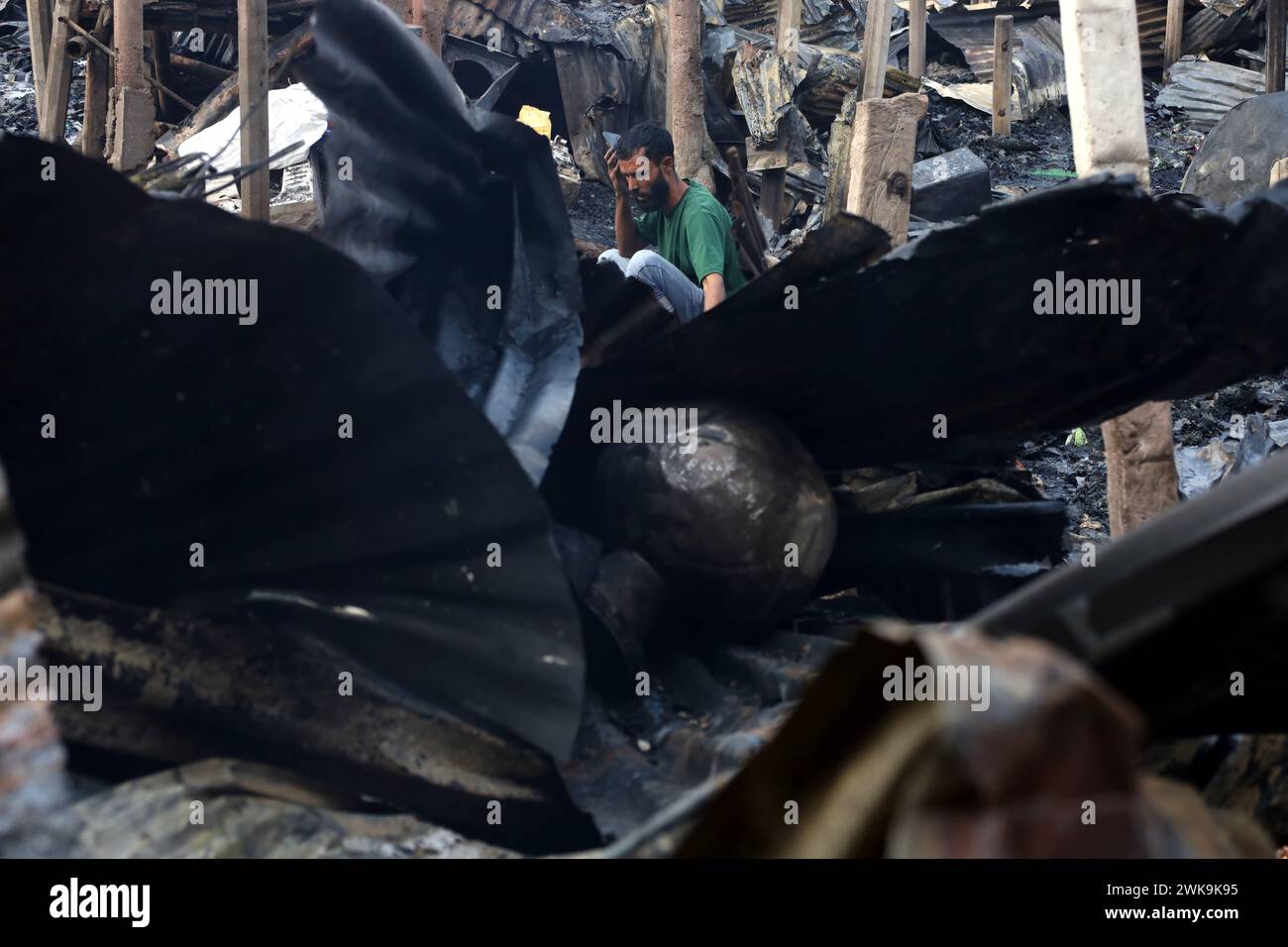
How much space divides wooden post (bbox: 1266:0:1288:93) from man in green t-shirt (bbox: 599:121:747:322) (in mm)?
7523

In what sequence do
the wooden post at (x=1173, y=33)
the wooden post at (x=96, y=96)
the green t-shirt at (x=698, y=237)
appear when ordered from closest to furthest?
the green t-shirt at (x=698, y=237) < the wooden post at (x=96, y=96) < the wooden post at (x=1173, y=33)

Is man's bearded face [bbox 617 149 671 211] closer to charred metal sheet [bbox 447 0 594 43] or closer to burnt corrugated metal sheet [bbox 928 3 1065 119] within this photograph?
charred metal sheet [bbox 447 0 594 43]

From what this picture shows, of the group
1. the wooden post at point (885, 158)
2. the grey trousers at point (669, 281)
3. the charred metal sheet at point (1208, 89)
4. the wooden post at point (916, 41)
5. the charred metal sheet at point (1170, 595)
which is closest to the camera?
the charred metal sheet at point (1170, 595)

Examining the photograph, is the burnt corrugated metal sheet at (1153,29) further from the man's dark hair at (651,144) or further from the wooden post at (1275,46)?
the man's dark hair at (651,144)

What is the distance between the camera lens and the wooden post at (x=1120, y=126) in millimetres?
4203

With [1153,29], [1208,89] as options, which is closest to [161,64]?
[1208,89]

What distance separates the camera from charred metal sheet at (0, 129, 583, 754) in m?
2.19

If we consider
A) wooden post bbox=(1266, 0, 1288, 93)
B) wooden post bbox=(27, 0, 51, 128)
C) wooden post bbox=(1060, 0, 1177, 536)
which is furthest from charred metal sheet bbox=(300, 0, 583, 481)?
wooden post bbox=(1266, 0, 1288, 93)

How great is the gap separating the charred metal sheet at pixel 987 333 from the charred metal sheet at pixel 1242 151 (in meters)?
6.32

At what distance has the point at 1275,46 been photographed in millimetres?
10539

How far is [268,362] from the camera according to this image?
2.37 meters

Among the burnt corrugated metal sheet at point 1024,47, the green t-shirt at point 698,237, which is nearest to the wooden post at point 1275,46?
the burnt corrugated metal sheet at point 1024,47
